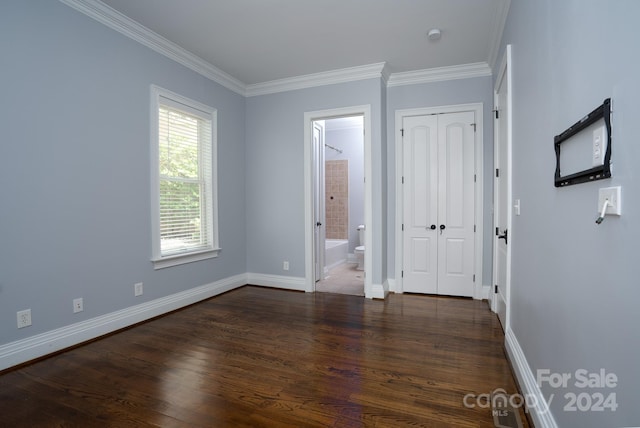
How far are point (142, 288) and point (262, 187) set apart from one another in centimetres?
212

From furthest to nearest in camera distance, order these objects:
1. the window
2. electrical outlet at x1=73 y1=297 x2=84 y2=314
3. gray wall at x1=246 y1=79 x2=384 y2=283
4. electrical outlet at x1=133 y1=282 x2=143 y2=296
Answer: gray wall at x1=246 y1=79 x2=384 y2=283 < the window < electrical outlet at x1=133 y1=282 x2=143 y2=296 < electrical outlet at x1=73 y1=297 x2=84 y2=314

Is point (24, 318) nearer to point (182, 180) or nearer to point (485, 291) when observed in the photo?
point (182, 180)

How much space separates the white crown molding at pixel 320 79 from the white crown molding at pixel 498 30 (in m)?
1.19

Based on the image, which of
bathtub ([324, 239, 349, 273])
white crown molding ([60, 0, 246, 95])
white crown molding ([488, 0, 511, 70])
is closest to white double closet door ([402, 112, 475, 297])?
white crown molding ([488, 0, 511, 70])

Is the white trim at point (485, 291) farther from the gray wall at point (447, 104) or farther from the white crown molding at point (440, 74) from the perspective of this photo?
the white crown molding at point (440, 74)

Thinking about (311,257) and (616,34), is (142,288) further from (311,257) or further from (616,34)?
(616,34)

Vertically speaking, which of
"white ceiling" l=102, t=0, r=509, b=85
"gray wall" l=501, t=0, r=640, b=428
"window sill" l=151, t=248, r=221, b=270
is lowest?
"window sill" l=151, t=248, r=221, b=270

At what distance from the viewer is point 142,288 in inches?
131

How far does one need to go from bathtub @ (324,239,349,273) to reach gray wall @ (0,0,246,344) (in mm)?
3090

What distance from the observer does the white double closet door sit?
412cm

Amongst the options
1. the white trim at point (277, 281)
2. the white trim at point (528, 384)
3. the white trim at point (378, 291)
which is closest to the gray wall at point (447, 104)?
the white trim at point (378, 291)

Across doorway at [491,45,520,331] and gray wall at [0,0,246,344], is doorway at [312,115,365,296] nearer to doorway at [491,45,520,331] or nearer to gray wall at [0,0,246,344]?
doorway at [491,45,520,331]

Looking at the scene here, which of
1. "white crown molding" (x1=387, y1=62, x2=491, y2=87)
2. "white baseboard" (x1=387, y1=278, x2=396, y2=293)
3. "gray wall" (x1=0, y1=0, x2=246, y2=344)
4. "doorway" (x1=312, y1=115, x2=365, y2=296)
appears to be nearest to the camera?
"gray wall" (x1=0, y1=0, x2=246, y2=344)

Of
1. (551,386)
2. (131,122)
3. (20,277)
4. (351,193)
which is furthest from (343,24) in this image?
(351,193)
